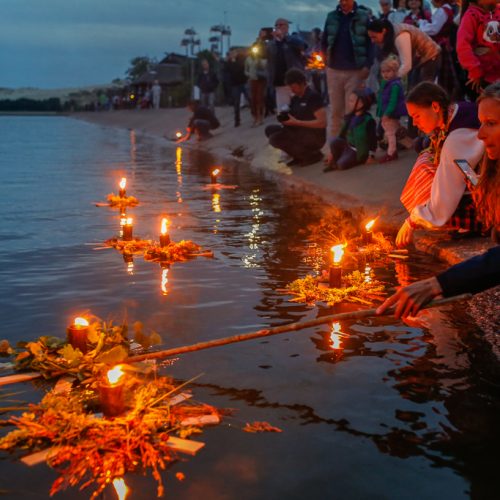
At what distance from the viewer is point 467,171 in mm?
6656

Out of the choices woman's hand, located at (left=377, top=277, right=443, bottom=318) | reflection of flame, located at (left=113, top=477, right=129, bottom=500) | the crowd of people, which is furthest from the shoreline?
reflection of flame, located at (left=113, top=477, right=129, bottom=500)

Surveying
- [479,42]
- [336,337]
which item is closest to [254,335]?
[336,337]

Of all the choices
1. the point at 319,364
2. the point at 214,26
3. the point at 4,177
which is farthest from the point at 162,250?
the point at 214,26

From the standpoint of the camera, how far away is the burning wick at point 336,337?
5070 millimetres

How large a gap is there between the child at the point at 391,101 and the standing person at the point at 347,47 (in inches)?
30.4

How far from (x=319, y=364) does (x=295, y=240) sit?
13.7 feet

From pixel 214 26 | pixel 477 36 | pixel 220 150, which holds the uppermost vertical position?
pixel 214 26

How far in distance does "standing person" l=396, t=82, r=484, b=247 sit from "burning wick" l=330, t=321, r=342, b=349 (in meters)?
1.51

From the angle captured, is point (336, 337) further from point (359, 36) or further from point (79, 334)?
point (359, 36)

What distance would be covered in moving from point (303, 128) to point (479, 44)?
22.2ft

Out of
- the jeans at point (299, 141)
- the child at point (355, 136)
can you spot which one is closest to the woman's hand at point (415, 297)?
the child at point (355, 136)

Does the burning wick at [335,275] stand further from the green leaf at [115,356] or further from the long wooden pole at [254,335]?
the green leaf at [115,356]

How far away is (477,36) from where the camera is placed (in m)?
8.99

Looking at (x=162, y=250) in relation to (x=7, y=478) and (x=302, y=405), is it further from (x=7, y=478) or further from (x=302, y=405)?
(x=7, y=478)
